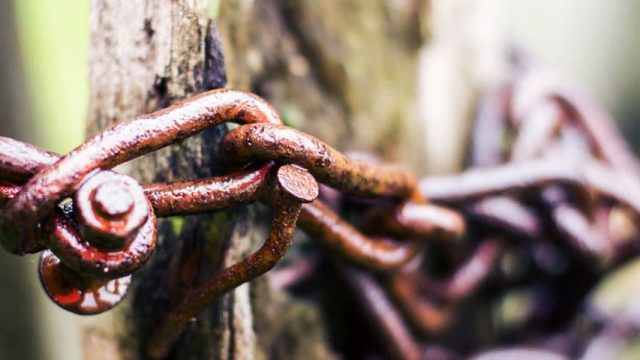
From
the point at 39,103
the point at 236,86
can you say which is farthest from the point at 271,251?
the point at 39,103

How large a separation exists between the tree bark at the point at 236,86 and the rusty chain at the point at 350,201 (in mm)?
42

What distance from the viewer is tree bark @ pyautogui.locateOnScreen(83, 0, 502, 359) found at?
41cm

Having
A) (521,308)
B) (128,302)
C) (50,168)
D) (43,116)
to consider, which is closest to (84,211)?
(50,168)

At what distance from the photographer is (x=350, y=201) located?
53 centimetres

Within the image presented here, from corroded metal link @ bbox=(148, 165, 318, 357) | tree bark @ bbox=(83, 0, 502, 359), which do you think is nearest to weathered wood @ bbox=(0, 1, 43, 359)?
tree bark @ bbox=(83, 0, 502, 359)

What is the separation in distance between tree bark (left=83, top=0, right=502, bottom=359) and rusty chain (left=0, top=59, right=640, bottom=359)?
0.04m

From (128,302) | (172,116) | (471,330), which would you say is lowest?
(471,330)

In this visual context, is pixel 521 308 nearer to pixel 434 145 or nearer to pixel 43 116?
pixel 434 145

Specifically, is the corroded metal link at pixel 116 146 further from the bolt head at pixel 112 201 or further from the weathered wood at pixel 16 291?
the weathered wood at pixel 16 291

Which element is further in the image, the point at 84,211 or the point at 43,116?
the point at 43,116

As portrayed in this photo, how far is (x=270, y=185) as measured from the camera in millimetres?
353

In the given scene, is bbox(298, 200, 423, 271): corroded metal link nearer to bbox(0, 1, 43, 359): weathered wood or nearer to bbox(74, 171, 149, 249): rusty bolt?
bbox(74, 171, 149, 249): rusty bolt

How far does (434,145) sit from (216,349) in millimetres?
361

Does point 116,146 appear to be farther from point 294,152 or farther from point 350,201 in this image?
point 350,201
